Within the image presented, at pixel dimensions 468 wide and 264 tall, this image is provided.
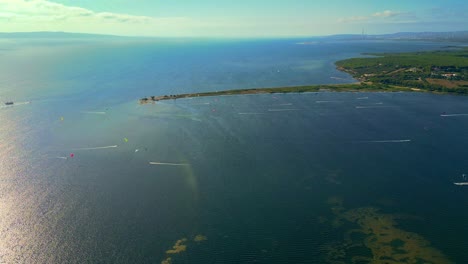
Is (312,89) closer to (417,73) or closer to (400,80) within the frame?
(400,80)

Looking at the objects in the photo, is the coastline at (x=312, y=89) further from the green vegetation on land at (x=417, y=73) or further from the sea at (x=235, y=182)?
the sea at (x=235, y=182)

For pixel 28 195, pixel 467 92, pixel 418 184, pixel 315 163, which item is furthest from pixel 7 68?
pixel 467 92

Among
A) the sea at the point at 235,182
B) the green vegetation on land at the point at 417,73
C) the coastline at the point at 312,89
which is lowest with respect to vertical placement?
the sea at the point at 235,182

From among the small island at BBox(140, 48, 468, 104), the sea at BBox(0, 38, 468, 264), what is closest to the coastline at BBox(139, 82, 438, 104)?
the small island at BBox(140, 48, 468, 104)

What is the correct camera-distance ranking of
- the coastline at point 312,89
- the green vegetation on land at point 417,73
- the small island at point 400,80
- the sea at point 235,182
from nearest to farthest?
1. the sea at point 235,182
2. the coastline at point 312,89
3. the small island at point 400,80
4. the green vegetation on land at point 417,73

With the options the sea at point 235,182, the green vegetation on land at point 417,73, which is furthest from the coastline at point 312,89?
the sea at point 235,182

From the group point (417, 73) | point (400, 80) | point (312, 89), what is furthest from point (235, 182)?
point (417, 73)

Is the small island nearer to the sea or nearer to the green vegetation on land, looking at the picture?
the green vegetation on land

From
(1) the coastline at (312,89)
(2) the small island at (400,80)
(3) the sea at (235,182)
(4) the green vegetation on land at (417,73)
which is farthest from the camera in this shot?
(4) the green vegetation on land at (417,73)

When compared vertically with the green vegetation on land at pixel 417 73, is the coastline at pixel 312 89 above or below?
below
